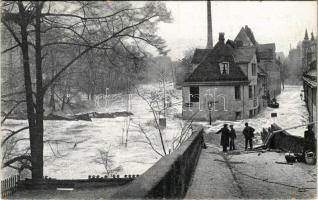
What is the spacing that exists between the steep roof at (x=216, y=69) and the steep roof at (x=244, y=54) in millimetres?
476

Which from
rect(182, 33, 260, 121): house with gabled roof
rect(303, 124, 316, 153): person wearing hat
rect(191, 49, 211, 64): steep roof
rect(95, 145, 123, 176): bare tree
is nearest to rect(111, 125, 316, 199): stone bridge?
rect(303, 124, 316, 153): person wearing hat

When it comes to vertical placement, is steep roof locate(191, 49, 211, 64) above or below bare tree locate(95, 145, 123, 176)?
above

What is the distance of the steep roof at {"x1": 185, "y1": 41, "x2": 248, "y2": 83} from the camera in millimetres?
35875

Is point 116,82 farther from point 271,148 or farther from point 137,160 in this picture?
point 137,160

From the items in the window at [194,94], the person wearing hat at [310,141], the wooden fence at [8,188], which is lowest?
the wooden fence at [8,188]

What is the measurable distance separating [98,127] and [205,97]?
13373 mm

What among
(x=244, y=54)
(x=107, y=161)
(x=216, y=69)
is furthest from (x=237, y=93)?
(x=107, y=161)

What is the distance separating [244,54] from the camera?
120 ft

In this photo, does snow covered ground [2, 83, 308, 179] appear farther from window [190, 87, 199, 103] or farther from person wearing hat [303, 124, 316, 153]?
person wearing hat [303, 124, 316, 153]

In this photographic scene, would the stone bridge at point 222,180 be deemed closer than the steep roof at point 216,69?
Yes

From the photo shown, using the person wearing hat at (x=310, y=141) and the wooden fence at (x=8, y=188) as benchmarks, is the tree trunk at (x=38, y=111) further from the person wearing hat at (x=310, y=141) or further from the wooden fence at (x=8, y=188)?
the person wearing hat at (x=310, y=141)

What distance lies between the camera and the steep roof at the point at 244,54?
36000 mm

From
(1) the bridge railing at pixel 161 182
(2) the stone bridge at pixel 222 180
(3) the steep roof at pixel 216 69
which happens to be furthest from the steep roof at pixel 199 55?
(1) the bridge railing at pixel 161 182

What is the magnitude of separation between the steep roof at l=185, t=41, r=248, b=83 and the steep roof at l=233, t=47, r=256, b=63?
1.56 feet
